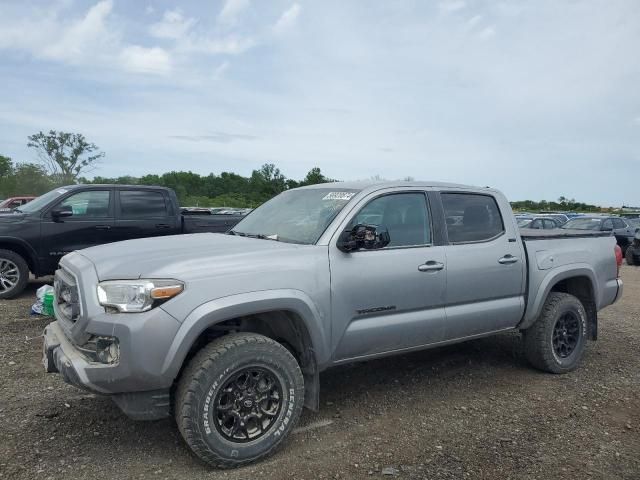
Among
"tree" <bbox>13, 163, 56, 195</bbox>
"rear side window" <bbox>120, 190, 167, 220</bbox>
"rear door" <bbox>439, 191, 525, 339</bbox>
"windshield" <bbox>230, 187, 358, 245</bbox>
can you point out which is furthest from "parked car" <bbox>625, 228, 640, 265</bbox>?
"tree" <bbox>13, 163, 56, 195</bbox>

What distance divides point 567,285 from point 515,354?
0.90 meters

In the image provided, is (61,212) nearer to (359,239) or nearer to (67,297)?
(67,297)

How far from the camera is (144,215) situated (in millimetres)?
9172

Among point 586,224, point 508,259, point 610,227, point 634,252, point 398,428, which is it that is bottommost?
point 634,252

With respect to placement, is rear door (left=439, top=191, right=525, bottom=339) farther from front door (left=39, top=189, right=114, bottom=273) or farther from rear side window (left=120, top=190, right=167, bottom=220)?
front door (left=39, top=189, right=114, bottom=273)

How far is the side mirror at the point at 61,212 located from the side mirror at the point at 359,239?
19.6 ft

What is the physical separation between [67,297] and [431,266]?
2595mm

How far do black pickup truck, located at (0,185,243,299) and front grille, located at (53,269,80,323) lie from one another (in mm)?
4867

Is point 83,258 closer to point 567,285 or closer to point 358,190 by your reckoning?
point 358,190

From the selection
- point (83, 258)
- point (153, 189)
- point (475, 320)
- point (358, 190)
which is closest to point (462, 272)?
point (475, 320)

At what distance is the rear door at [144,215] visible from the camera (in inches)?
352

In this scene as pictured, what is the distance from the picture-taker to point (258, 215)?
490 cm

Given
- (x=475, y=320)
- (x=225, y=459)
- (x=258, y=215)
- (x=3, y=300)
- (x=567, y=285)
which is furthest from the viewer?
(x=3, y=300)

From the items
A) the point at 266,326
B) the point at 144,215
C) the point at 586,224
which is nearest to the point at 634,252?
the point at 586,224
